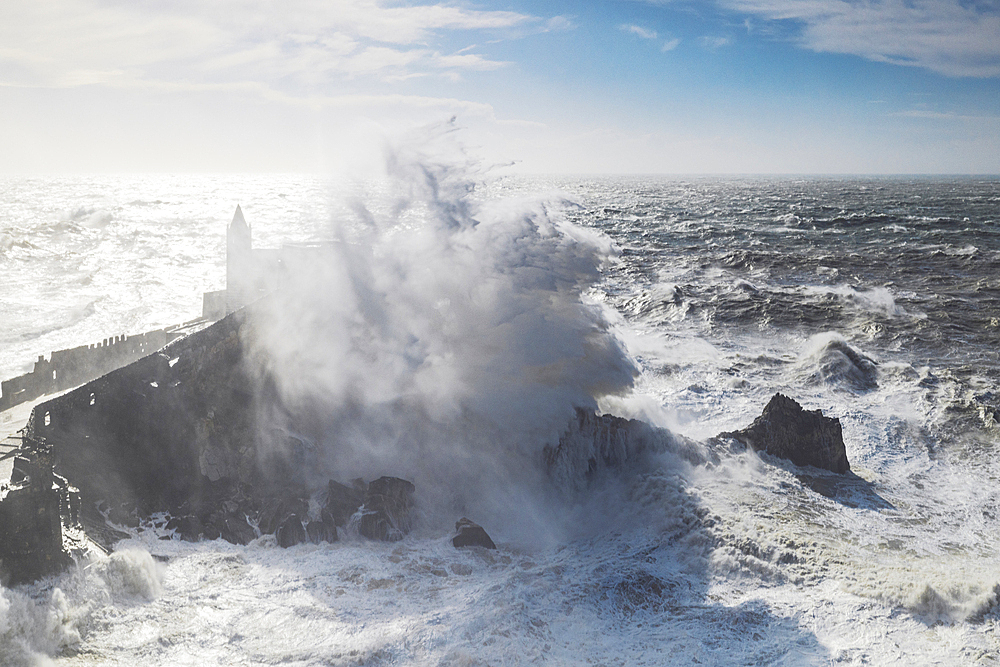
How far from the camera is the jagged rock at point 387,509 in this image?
1755 cm

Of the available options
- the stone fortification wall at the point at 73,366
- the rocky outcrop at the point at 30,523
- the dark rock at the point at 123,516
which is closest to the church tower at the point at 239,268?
the stone fortification wall at the point at 73,366

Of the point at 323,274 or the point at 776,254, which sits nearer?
the point at 323,274

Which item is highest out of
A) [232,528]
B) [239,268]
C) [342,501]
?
[239,268]

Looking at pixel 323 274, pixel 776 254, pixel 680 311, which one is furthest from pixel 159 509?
pixel 776 254

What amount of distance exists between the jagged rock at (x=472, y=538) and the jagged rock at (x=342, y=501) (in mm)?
2906

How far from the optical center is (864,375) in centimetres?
2795

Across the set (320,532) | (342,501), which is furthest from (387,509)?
(320,532)

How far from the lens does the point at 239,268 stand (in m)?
31.1

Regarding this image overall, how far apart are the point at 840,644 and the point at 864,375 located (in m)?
17.5

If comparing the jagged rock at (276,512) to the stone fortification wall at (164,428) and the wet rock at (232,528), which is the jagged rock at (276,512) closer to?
the wet rock at (232,528)

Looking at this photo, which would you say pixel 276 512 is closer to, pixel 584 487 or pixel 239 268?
pixel 584 487

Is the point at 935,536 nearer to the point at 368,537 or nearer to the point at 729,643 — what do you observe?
the point at 729,643

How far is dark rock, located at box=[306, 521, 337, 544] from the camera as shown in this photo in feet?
56.4

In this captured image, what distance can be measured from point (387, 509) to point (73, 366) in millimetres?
13934
